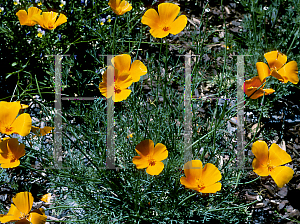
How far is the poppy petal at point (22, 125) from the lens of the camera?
1.05 meters

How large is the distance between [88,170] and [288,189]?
4.10ft

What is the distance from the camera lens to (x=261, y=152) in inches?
43.4

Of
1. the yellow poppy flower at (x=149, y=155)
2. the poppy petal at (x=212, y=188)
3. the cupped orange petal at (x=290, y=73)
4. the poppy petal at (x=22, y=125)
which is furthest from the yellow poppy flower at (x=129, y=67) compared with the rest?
the cupped orange petal at (x=290, y=73)

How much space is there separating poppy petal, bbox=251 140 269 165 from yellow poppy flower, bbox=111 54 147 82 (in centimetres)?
55

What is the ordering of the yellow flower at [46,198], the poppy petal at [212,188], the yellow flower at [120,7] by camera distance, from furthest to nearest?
the yellow flower at [46,198]
the yellow flower at [120,7]
the poppy petal at [212,188]

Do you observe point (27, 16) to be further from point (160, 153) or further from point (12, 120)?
point (160, 153)

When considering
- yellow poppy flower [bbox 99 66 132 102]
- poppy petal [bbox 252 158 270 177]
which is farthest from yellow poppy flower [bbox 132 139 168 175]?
poppy petal [bbox 252 158 270 177]

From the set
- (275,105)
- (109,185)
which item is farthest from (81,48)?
(275,105)

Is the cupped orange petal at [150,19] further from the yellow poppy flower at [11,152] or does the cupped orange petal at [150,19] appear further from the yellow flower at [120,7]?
the yellow poppy flower at [11,152]

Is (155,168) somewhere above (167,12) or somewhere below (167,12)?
below

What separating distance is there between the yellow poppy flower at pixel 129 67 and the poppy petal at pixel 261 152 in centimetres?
55

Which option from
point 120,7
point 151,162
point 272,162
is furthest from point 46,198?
point 272,162

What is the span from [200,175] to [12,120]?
79cm

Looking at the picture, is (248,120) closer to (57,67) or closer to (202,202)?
(202,202)
